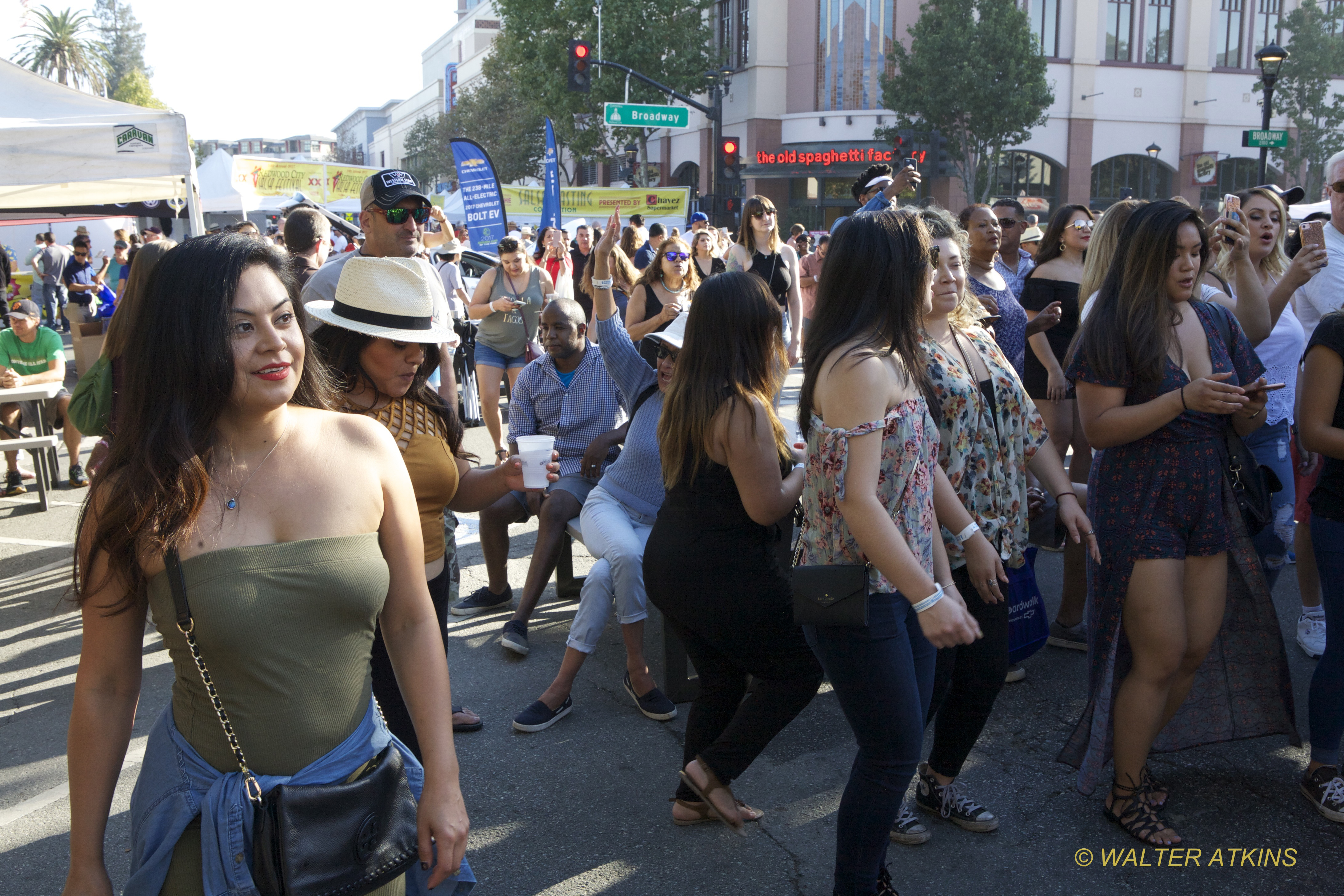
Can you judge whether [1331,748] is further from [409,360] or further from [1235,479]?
[409,360]

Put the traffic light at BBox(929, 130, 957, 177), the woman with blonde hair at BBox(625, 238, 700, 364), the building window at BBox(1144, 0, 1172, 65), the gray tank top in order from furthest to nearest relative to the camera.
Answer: the building window at BBox(1144, 0, 1172, 65), the traffic light at BBox(929, 130, 957, 177), the gray tank top, the woman with blonde hair at BBox(625, 238, 700, 364)

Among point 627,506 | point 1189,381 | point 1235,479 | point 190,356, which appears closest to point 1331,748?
point 1235,479

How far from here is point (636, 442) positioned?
4.37m

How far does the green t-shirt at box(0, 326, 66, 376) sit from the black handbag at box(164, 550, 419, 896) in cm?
788

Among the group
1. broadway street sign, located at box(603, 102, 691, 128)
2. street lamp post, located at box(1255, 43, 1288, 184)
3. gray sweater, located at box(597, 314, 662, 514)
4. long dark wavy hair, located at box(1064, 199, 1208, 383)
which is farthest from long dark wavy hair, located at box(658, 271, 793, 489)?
street lamp post, located at box(1255, 43, 1288, 184)

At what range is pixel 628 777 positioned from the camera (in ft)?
11.9

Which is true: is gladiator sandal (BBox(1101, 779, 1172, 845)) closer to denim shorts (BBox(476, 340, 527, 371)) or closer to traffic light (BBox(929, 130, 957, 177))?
denim shorts (BBox(476, 340, 527, 371))

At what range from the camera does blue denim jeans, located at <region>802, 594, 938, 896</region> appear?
2.49m

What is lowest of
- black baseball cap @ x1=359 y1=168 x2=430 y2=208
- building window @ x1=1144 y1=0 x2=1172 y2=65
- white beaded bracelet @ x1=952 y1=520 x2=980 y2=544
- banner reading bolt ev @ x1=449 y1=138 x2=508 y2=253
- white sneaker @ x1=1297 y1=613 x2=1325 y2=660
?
white sneaker @ x1=1297 y1=613 x2=1325 y2=660

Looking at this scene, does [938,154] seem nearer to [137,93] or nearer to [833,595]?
[833,595]

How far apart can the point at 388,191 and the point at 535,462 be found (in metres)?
1.97

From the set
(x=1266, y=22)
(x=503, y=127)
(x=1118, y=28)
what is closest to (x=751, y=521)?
(x=1118, y=28)

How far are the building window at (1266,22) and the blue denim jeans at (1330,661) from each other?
1687 inches

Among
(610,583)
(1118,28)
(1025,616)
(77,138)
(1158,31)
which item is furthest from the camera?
(1158,31)
